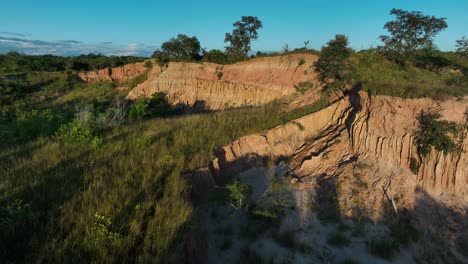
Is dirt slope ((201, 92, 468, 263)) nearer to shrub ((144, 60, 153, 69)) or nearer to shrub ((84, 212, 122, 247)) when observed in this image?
shrub ((84, 212, 122, 247))

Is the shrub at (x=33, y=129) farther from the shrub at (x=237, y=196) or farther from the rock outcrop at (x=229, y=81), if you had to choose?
the rock outcrop at (x=229, y=81)

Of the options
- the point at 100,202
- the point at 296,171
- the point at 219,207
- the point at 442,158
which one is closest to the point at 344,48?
the point at 442,158

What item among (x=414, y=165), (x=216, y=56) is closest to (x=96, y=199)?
(x=414, y=165)

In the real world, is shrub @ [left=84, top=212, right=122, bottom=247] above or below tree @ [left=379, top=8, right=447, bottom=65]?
below

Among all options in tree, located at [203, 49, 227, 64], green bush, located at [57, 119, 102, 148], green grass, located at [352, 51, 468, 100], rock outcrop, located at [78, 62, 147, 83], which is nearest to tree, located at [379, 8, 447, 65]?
green grass, located at [352, 51, 468, 100]

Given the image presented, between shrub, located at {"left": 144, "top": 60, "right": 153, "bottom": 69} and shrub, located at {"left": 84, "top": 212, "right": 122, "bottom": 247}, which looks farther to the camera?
shrub, located at {"left": 144, "top": 60, "right": 153, "bottom": 69}

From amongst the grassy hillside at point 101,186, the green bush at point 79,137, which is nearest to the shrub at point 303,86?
the grassy hillside at point 101,186
